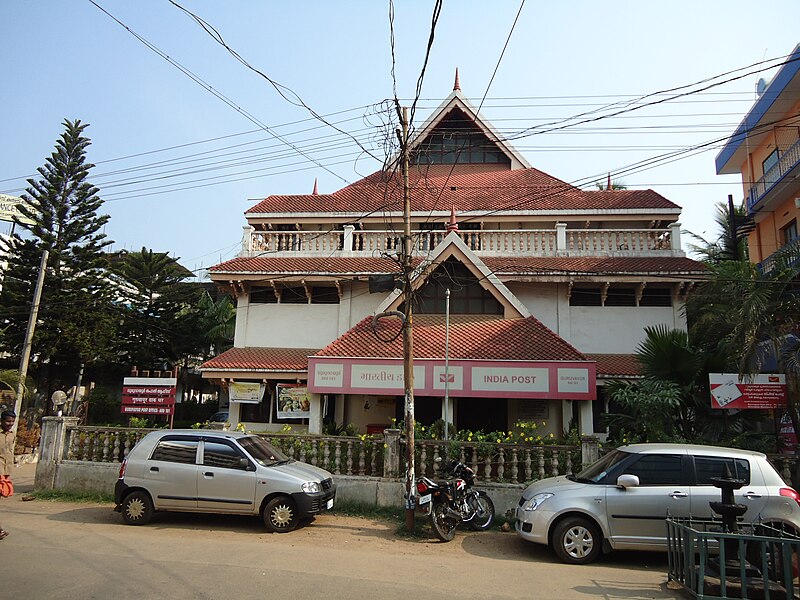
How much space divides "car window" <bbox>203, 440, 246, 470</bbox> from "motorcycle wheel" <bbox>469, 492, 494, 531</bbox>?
4.02 m

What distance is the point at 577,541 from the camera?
7.84 m

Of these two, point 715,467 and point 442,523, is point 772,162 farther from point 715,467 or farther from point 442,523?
point 442,523

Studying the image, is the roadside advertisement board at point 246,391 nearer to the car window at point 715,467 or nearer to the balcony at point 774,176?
the car window at point 715,467

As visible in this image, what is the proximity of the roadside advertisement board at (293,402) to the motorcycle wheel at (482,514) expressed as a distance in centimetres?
630

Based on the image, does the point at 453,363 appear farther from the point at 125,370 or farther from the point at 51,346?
the point at 125,370

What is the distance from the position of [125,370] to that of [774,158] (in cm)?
3135

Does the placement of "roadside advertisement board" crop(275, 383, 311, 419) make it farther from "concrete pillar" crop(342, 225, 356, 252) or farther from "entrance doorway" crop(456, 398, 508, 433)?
"concrete pillar" crop(342, 225, 356, 252)

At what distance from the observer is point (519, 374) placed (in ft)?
42.7

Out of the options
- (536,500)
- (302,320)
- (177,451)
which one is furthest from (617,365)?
(177,451)

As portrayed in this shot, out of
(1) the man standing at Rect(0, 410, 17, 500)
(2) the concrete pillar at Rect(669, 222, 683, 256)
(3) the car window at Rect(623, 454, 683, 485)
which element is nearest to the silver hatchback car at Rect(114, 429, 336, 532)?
(1) the man standing at Rect(0, 410, 17, 500)

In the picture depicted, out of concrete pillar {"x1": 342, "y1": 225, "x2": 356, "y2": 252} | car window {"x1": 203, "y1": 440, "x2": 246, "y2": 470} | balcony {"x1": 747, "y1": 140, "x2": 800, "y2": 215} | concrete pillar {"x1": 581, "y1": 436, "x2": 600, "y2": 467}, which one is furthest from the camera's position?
balcony {"x1": 747, "y1": 140, "x2": 800, "y2": 215}

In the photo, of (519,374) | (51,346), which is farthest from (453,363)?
(51,346)

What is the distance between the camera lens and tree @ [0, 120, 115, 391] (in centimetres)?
2469

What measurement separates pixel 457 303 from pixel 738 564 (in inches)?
413
